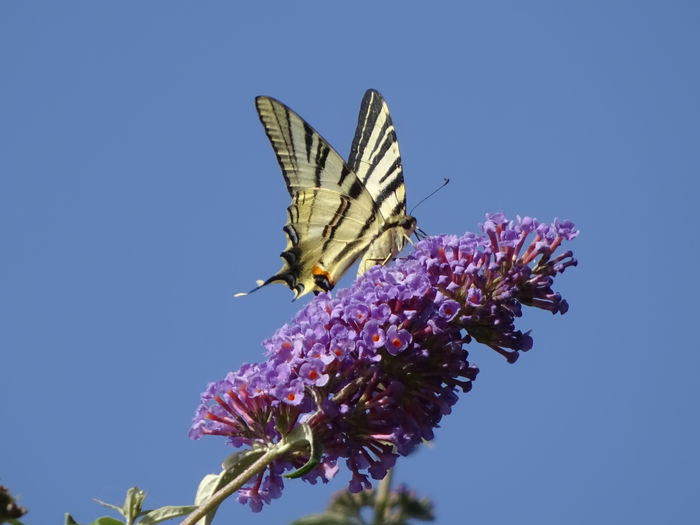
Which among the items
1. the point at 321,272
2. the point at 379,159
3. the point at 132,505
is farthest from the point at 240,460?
the point at 379,159

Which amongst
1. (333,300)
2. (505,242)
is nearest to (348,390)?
(333,300)

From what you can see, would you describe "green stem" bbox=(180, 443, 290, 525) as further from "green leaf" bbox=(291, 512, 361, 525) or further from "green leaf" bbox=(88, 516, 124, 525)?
"green leaf" bbox=(291, 512, 361, 525)

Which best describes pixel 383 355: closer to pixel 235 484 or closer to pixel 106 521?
pixel 235 484

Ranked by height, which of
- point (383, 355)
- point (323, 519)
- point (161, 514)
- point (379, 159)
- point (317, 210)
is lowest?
point (323, 519)

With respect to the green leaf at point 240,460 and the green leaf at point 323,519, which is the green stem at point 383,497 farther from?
the green leaf at point 323,519

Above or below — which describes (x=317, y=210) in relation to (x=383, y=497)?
above

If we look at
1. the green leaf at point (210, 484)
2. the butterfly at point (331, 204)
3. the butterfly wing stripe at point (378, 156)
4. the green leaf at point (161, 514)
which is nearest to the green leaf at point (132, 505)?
the green leaf at point (161, 514)

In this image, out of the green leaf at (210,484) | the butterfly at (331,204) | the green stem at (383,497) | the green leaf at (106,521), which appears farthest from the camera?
the butterfly at (331,204)
